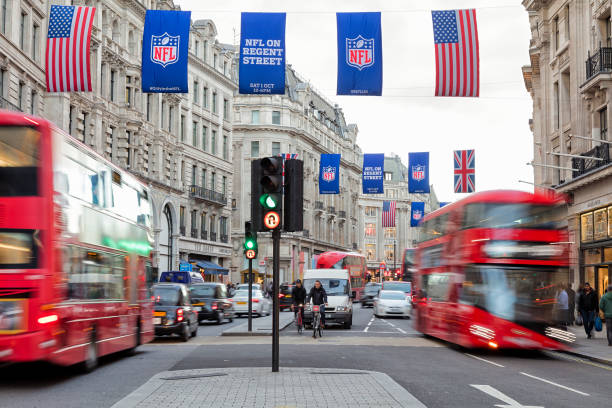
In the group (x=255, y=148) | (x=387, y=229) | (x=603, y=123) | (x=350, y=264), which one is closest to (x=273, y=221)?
(x=603, y=123)

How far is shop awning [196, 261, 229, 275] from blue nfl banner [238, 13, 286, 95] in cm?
4255

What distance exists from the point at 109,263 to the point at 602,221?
23.7 metres

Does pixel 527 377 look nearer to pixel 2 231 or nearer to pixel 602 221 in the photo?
pixel 2 231

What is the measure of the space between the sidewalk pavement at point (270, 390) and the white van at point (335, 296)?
47.9 ft

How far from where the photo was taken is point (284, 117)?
303ft

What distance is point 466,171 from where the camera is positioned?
38750mm

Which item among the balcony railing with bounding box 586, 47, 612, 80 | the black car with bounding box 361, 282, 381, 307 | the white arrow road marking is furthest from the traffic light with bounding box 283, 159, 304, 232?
the black car with bounding box 361, 282, 381, 307

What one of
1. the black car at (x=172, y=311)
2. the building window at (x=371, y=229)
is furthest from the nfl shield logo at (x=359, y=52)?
the building window at (x=371, y=229)

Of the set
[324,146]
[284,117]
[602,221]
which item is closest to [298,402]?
[602,221]

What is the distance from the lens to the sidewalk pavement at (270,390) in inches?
407

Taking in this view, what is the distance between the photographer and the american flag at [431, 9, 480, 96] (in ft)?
69.4

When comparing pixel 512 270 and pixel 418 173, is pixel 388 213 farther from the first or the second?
pixel 512 270

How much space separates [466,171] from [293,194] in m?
26.6

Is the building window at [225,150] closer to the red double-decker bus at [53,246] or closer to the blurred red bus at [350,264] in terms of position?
the blurred red bus at [350,264]
